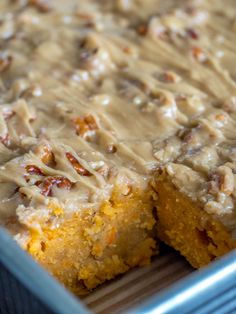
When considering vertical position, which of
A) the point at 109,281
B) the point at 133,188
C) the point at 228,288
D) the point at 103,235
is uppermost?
the point at 228,288

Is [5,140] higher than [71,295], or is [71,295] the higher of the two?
[71,295]

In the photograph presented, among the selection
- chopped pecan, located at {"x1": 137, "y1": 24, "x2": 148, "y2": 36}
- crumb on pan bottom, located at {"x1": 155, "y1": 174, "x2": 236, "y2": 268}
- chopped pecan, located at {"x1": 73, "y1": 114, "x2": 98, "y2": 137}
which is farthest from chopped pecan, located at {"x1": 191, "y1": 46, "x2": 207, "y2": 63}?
crumb on pan bottom, located at {"x1": 155, "y1": 174, "x2": 236, "y2": 268}

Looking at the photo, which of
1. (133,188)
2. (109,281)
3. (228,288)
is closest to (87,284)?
(109,281)

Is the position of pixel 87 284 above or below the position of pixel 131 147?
below

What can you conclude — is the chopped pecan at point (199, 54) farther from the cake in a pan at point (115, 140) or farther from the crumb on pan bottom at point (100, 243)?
the crumb on pan bottom at point (100, 243)

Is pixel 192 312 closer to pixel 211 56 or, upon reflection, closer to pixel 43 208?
pixel 43 208

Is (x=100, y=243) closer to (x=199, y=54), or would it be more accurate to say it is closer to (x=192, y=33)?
(x=199, y=54)

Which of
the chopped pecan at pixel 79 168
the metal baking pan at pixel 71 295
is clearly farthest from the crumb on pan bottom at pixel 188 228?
the metal baking pan at pixel 71 295

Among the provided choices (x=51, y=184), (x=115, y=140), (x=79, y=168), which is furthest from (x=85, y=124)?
(x=51, y=184)
